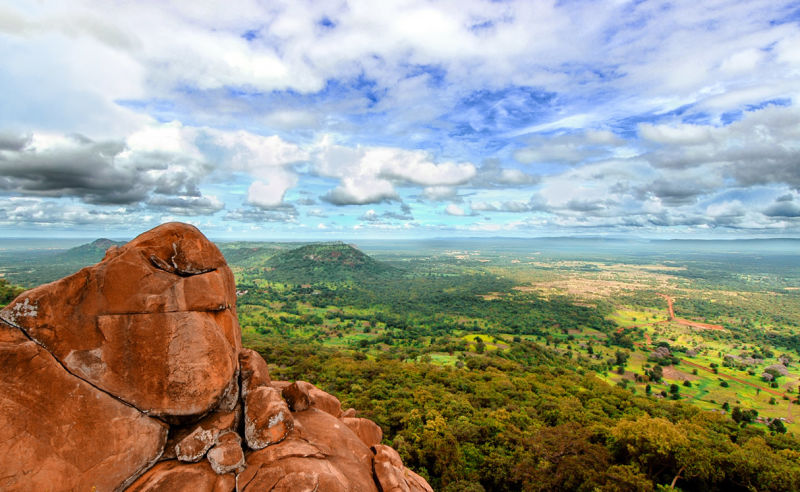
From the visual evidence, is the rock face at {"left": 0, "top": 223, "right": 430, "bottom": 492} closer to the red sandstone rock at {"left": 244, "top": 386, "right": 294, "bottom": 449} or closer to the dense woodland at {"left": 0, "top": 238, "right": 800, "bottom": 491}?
the red sandstone rock at {"left": 244, "top": 386, "right": 294, "bottom": 449}

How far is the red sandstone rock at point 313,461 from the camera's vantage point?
1295 cm

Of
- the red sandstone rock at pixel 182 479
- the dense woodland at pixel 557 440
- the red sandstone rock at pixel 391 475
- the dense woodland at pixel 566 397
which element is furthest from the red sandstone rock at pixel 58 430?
the dense woodland at pixel 557 440

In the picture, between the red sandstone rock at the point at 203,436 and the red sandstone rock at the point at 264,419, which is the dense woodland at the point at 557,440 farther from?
the red sandstone rock at the point at 203,436

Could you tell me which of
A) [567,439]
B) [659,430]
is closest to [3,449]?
[567,439]

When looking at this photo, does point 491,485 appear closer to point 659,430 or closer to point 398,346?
point 659,430

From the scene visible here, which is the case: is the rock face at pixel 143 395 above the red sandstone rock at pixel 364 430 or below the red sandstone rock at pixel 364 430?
above

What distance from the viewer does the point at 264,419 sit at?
14680 millimetres

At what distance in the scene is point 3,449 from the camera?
10.9 metres

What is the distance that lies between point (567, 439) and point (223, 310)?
36069 millimetres

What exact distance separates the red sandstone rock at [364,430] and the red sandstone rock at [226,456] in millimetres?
7730

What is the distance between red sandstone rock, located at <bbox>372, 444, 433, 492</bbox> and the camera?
16172 millimetres

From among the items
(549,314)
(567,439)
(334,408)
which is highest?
(334,408)

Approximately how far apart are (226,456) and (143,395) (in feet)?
13.4

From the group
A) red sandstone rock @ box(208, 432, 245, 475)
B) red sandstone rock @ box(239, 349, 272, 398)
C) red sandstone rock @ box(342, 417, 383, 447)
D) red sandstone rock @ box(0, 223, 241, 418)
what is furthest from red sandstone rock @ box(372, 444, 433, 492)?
red sandstone rock @ box(0, 223, 241, 418)
